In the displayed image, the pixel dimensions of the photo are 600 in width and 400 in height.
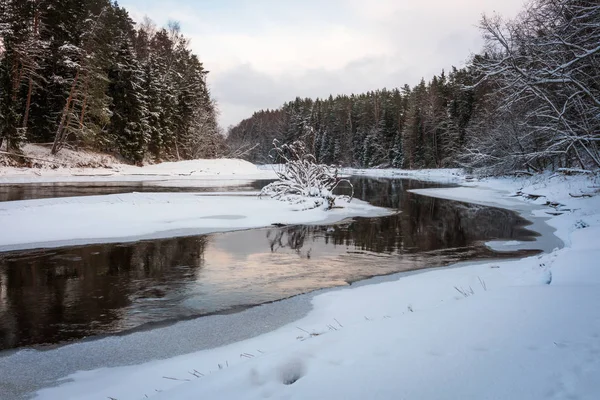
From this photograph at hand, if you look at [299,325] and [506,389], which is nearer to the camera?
[506,389]

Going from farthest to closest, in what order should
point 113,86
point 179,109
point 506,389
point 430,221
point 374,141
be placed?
point 374,141 < point 179,109 < point 113,86 < point 430,221 < point 506,389

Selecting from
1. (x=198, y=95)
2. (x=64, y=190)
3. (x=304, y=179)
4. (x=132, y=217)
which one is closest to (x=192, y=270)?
(x=132, y=217)

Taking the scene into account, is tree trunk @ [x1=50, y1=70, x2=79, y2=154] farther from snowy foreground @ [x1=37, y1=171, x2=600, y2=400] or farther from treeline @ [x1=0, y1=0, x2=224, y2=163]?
snowy foreground @ [x1=37, y1=171, x2=600, y2=400]

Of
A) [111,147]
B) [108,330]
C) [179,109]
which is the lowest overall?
[108,330]

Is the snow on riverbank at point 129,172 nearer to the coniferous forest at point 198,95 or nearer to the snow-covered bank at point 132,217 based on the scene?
the coniferous forest at point 198,95

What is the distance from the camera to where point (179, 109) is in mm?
51031

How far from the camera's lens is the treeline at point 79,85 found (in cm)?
3022

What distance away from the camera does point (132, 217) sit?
1382 cm

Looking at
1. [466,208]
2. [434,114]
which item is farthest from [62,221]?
[434,114]

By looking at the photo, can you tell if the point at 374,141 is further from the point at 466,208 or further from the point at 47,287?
the point at 47,287

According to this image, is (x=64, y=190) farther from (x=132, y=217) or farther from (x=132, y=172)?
(x=132, y=172)

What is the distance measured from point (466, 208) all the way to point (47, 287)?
61.9 ft

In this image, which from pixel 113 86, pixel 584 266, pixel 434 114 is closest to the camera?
pixel 584 266

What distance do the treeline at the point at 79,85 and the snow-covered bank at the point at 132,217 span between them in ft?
50.1
